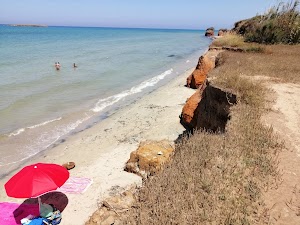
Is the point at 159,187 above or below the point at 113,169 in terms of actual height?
above

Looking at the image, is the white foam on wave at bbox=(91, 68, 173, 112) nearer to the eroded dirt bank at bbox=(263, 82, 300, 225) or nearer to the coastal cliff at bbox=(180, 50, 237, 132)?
the coastal cliff at bbox=(180, 50, 237, 132)

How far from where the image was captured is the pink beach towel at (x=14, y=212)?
761 cm

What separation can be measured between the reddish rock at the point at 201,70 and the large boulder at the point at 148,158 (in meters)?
10.6

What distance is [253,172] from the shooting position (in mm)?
4773

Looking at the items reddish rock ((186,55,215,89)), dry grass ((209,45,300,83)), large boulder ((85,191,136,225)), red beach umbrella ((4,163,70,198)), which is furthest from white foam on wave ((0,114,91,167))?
reddish rock ((186,55,215,89))

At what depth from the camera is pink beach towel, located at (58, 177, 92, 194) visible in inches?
352

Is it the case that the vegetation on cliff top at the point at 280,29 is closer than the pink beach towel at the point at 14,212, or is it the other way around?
the pink beach towel at the point at 14,212

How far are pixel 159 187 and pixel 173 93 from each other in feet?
54.0

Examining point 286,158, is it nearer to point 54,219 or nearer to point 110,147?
point 54,219

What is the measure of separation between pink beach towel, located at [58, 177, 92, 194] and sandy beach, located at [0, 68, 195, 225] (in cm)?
16

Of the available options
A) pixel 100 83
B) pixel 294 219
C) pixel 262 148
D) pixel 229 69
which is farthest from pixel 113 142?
pixel 100 83

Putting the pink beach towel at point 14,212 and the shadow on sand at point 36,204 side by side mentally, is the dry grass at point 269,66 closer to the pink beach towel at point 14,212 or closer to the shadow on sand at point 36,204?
the shadow on sand at point 36,204

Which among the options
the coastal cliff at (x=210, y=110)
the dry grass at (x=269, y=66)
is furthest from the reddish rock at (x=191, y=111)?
the dry grass at (x=269, y=66)

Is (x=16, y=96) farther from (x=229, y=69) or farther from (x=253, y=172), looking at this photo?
(x=253, y=172)
